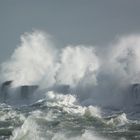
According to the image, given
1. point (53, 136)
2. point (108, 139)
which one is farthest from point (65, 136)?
point (108, 139)

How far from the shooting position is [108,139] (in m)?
86.8

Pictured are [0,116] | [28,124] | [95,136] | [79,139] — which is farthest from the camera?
[0,116]

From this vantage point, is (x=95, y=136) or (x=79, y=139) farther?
(x=95, y=136)

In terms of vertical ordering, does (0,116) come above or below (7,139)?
above

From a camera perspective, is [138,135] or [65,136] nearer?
[65,136]

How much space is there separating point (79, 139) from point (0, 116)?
78.3m

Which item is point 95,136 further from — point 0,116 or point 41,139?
point 0,116

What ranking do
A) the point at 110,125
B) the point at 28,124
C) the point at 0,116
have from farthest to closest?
1. the point at 0,116
2. the point at 110,125
3. the point at 28,124

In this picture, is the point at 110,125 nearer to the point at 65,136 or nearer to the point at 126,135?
the point at 126,135

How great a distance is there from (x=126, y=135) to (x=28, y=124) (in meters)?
17.7

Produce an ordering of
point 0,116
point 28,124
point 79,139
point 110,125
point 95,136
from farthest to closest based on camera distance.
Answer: point 0,116 → point 110,125 → point 28,124 → point 95,136 → point 79,139

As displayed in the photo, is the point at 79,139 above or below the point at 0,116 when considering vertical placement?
below

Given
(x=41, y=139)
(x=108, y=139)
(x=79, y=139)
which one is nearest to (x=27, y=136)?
(x=41, y=139)

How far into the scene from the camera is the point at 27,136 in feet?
272
